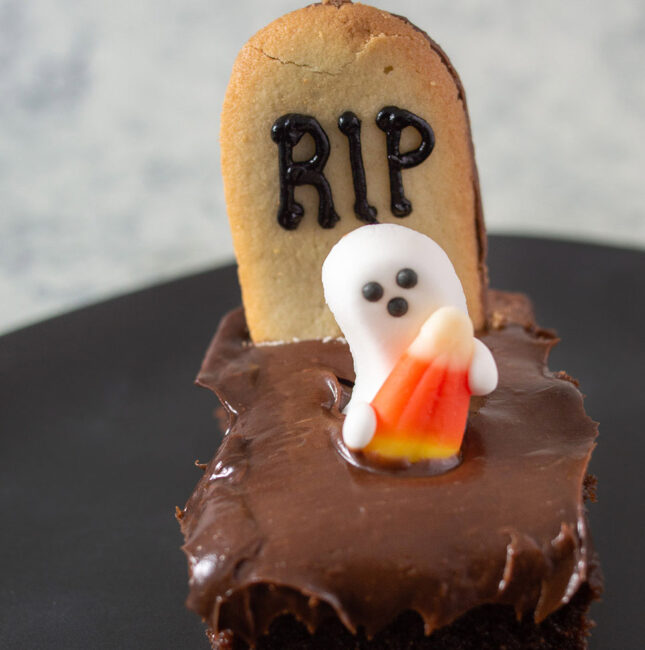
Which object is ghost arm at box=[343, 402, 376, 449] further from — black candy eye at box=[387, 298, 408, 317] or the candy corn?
black candy eye at box=[387, 298, 408, 317]

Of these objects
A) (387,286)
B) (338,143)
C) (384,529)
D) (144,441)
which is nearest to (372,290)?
(387,286)

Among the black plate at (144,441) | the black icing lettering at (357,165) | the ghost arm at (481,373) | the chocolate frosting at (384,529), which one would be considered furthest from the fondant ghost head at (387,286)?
the black plate at (144,441)

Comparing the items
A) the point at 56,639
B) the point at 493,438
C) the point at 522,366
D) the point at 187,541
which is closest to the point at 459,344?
the point at 493,438

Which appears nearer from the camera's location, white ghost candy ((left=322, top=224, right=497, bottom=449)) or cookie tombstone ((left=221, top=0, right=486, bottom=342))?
white ghost candy ((left=322, top=224, right=497, bottom=449))

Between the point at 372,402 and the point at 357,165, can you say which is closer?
the point at 372,402

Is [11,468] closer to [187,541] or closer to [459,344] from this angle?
[187,541]

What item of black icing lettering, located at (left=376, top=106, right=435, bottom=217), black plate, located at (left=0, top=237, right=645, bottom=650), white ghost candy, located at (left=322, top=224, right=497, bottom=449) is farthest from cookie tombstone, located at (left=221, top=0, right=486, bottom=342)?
black plate, located at (left=0, top=237, right=645, bottom=650)

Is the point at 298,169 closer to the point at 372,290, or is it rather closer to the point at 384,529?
the point at 372,290
